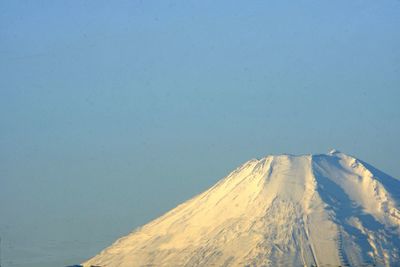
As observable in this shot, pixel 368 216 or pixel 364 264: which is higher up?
pixel 368 216

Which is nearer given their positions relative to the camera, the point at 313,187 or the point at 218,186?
the point at 313,187

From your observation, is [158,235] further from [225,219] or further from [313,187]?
[313,187]

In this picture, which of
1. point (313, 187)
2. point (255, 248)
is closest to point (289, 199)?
point (313, 187)

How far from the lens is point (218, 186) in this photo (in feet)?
505

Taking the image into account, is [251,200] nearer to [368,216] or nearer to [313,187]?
[313,187]

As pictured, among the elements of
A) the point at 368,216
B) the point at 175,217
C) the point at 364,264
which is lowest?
the point at 364,264

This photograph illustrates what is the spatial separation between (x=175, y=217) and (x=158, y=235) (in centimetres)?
642

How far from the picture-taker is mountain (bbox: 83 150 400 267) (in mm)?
126688

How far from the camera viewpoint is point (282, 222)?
133750mm

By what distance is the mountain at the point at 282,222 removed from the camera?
127m

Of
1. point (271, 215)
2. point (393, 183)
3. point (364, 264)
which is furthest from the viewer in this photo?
point (393, 183)

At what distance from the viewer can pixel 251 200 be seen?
141 m

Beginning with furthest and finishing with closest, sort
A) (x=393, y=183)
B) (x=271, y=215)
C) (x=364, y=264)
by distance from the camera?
(x=393, y=183) → (x=271, y=215) → (x=364, y=264)

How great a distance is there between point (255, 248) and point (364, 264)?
635 inches
